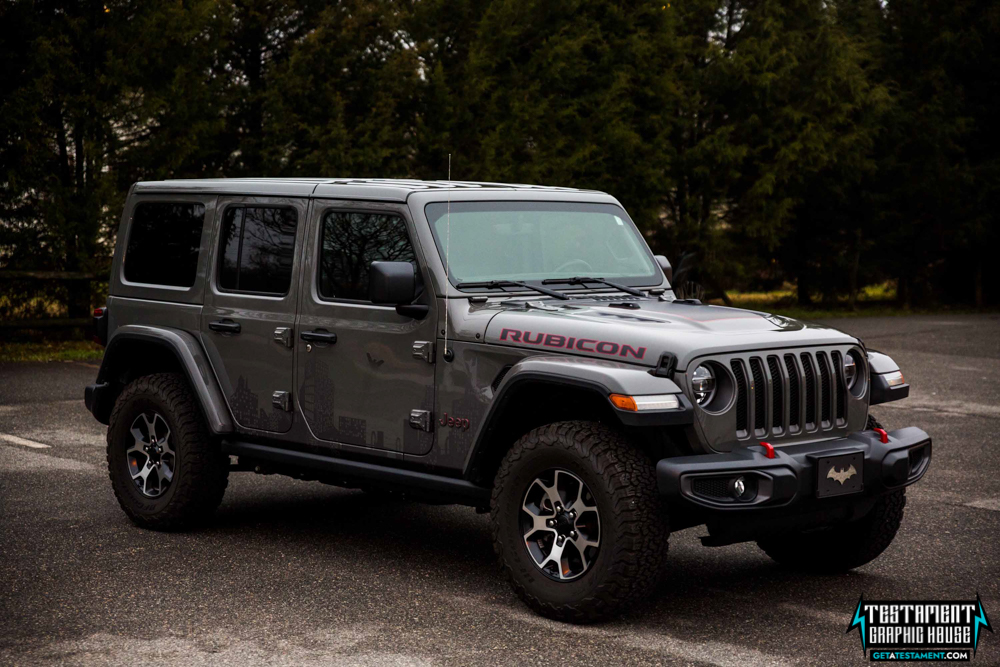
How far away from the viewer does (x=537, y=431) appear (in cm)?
562

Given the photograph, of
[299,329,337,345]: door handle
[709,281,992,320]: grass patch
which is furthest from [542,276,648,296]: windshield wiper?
[709,281,992,320]: grass patch

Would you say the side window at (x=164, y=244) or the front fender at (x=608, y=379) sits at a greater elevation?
the side window at (x=164, y=244)

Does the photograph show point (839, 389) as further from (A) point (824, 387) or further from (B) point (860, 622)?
(B) point (860, 622)

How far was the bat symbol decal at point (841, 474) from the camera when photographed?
17.8 feet

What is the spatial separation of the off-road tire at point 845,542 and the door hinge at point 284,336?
2.66 metres

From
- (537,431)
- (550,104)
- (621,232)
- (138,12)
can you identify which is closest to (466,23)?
(550,104)

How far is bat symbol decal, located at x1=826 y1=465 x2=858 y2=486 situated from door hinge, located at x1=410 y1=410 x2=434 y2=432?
1878 millimetres

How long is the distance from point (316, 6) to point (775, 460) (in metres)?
19.0

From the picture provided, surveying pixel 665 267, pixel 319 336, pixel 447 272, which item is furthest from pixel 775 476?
pixel 319 336

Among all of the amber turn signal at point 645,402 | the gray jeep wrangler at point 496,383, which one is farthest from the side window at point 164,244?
the amber turn signal at point 645,402

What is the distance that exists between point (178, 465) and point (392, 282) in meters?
2.02

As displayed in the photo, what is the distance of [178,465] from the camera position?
7.11 metres

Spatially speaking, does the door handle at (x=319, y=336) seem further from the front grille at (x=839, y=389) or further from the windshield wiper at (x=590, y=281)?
the front grille at (x=839, y=389)

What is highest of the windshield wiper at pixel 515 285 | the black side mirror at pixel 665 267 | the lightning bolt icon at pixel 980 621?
the black side mirror at pixel 665 267
